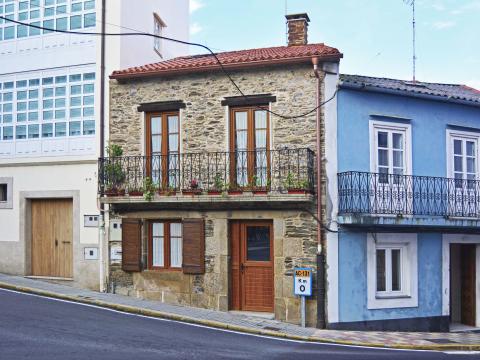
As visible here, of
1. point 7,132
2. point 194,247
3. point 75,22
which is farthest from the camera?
point 7,132

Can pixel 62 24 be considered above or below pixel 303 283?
above

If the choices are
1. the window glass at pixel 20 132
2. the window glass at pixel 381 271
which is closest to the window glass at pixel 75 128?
the window glass at pixel 20 132

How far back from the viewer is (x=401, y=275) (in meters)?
14.3

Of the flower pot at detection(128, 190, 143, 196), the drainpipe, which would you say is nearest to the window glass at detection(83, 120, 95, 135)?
the flower pot at detection(128, 190, 143, 196)

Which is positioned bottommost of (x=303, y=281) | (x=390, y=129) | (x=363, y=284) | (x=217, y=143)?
(x=363, y=284)

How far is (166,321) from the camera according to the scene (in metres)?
12.2

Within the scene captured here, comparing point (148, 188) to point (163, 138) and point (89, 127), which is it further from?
point (89, 127)

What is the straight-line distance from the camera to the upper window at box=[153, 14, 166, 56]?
18.5m

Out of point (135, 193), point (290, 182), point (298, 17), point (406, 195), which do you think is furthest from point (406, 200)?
point (135, 193)

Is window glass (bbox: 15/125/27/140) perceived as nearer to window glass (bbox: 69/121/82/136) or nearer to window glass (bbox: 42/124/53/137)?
window glass (bbox: 42/124/53/137)

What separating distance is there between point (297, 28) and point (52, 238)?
935cm

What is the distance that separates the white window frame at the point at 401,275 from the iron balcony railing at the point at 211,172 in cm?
233

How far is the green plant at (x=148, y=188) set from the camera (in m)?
14.2

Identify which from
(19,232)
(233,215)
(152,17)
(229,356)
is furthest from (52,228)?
(229,356)
